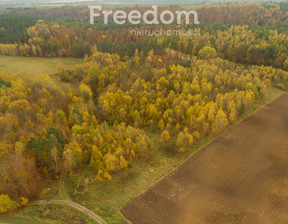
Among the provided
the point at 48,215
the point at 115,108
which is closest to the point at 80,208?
the point at 48,215

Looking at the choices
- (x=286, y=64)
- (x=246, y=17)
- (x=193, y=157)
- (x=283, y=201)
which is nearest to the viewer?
(x=283, y=201)

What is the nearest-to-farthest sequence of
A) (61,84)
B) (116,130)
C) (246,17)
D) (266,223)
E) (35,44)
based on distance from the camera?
(266,223)
(116,130)
(61,84)
(35,44)
(246,17)

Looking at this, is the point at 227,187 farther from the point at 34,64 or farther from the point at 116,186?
the point at 34,64

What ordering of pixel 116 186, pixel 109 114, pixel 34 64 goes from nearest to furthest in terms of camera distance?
pixel 116 186 < pixel 109 114 < pixel 34 64

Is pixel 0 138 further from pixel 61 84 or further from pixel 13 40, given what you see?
pixel 13 40

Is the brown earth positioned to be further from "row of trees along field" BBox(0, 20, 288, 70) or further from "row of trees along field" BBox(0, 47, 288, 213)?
"row of trees along field" BBox(0, 20, 288, 70)

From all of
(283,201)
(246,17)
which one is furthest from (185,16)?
(283,201)

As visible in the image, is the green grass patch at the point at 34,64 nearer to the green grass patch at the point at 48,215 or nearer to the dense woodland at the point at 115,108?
the dense woodland at the point at 115,108
